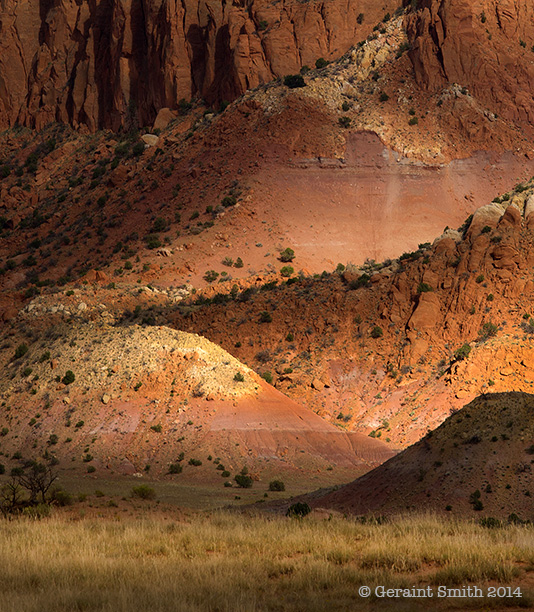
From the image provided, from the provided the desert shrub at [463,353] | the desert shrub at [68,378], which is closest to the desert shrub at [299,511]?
the desert shrub at [68,378]

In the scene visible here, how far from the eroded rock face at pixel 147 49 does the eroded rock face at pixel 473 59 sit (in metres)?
11.2

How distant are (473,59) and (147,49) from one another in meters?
40.5

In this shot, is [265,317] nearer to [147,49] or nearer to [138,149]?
[138,149]

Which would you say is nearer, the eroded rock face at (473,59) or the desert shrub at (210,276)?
the desert shrub at (210,276)

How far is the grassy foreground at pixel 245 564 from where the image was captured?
12.5 meters

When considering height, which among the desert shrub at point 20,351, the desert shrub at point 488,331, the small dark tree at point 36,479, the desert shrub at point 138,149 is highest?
the desert shrub at point 138,149

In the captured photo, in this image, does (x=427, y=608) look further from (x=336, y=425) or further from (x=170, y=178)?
(x=170, y=178)

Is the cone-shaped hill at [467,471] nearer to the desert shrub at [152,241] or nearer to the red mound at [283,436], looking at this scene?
the red mound at [283,436]

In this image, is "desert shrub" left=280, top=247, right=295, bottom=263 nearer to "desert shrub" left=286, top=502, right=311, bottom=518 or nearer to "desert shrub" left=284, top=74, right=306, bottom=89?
"desert shrub" left=284, top=74, right=306, bottom=89

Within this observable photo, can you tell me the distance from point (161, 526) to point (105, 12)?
358ft

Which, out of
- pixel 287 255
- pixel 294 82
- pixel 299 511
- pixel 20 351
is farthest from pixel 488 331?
pixel 294 82

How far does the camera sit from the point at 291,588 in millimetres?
13531

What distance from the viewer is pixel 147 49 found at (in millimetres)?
104000

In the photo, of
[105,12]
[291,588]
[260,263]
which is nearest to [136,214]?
[260,263]
